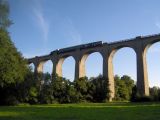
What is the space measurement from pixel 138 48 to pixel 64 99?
16.2 metres

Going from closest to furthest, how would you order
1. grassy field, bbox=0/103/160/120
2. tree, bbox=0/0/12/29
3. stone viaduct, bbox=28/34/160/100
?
grassy field, bbox=0/103/160/120, tree, bbox=0/0/12/29, stone viaduct, bbox=28/34/160/100

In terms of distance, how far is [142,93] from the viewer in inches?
2013

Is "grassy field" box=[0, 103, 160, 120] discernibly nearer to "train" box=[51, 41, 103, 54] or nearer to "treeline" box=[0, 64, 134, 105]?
"treeline" box=[0, 64, 134, 105]

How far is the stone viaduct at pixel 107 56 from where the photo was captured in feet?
172

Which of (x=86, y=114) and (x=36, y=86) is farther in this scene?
(x=36, y=86)

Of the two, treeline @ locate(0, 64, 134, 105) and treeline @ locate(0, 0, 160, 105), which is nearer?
treeline @ locate(0, 0, 160, 105)

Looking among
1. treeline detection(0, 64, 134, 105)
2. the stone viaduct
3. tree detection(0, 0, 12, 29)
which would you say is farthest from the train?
tree detection(0, 0, 12, 29)

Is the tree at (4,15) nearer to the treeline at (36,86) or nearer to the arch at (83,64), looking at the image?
the treeline at (36,86)

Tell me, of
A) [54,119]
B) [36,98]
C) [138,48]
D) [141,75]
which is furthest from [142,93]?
[54,119]

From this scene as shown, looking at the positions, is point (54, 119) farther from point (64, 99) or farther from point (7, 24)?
point (64, 99)

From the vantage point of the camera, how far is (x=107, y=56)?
2347 inches

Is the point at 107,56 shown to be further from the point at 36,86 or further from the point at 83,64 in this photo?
the point at 36,86

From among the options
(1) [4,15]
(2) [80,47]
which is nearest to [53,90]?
(2) [80,47]

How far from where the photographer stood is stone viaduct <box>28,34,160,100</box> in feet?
172
